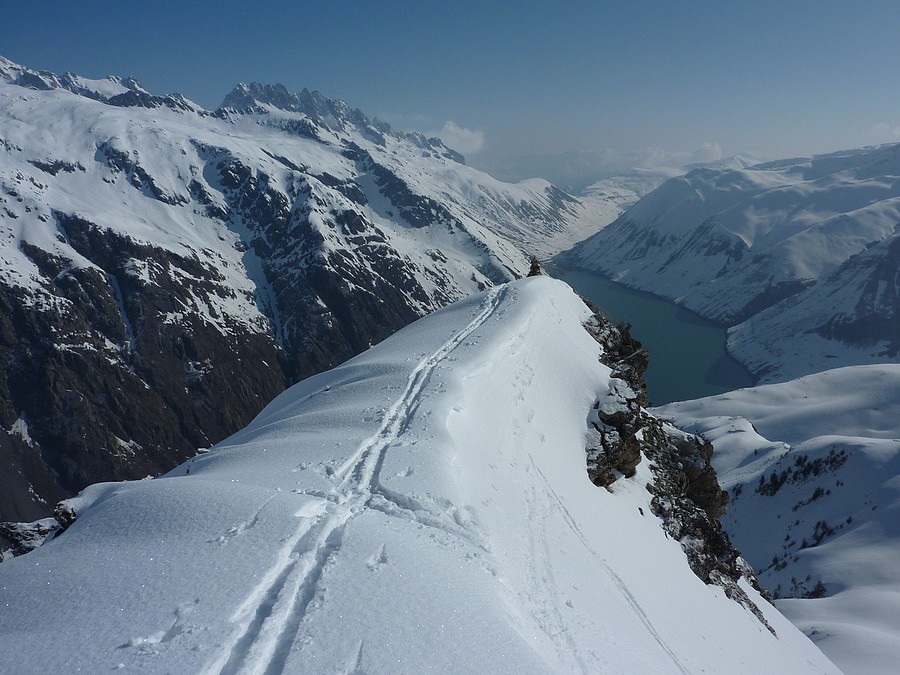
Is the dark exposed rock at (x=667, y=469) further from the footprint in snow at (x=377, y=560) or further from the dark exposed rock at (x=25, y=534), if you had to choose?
the dark exposed rock at (x=25, y=534)

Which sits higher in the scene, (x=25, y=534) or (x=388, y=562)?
(x=25, y=534)

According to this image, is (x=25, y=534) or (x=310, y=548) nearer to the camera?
(x=310, y=548)

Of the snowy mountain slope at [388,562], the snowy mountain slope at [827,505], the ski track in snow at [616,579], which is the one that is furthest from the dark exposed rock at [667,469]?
the snowy mountain slope at [827,505]

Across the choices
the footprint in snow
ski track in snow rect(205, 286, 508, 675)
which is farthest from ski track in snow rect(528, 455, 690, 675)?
the footprint in snow

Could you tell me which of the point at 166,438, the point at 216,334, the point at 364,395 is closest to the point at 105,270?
the point at 216,334

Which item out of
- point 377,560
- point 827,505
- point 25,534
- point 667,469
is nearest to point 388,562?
point 377,560

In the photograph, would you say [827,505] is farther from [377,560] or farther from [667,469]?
[377,560]

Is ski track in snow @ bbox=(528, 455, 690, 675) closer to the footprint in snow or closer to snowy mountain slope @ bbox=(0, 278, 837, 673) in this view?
snowy mountain slope @ bbox=(0, 278, 837, 673)
